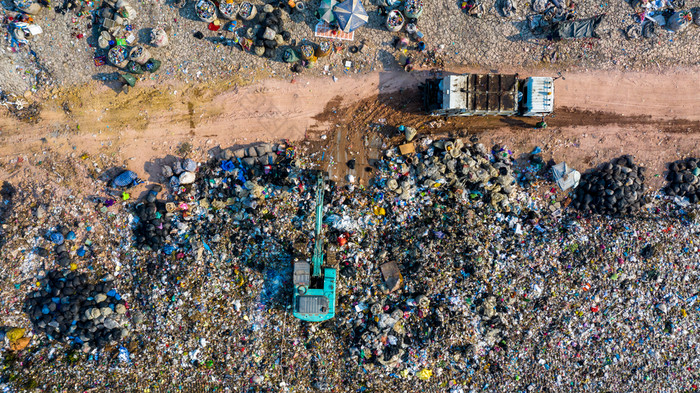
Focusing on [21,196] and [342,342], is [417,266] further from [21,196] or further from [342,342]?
[21,196]

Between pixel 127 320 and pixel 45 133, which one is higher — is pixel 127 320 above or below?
below

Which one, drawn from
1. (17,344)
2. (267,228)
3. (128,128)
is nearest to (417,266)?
(267,228)

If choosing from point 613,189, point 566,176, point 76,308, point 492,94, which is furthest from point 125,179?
point 613,189

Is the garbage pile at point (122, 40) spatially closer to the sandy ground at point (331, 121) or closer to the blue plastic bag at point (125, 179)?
the sandy ground at point (331, 121)

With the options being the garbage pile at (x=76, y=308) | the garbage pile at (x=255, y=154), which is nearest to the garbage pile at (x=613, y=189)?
the garbage pile at (x=255, y=154)

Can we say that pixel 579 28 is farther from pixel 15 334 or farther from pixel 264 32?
pixel 15 334

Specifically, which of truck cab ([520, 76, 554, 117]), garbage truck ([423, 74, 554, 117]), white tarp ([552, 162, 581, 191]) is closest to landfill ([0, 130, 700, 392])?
white tarp ([552, 162, 581, 191])
